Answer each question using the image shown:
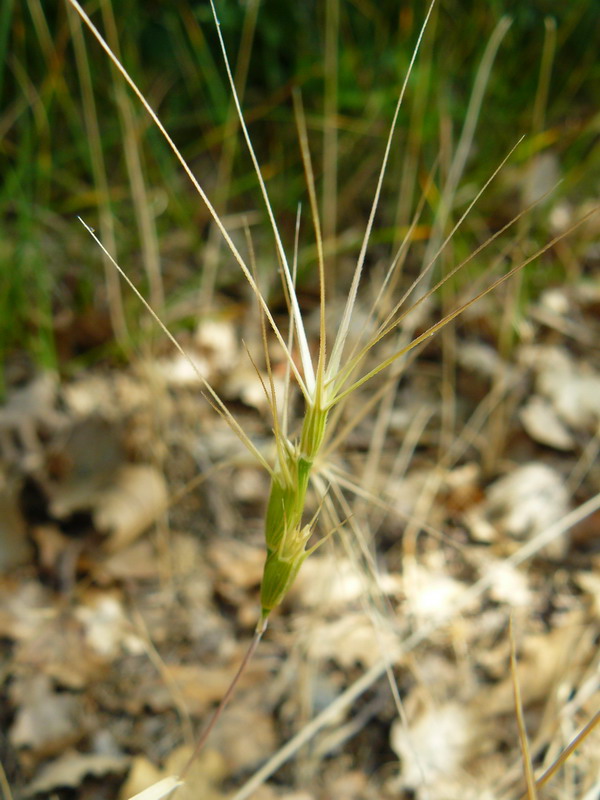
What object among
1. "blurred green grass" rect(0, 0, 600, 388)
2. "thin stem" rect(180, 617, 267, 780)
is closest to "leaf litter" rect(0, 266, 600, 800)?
"thin stem" rect(180, 617, 267, 780)

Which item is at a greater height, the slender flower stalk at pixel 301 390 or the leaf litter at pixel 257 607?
the slender flower stalk at pixel 301 390

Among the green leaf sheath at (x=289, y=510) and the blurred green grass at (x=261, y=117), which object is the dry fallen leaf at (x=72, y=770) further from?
the blurred green grass at (x=261, y=117)

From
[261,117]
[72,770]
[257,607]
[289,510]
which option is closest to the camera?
[289,510]

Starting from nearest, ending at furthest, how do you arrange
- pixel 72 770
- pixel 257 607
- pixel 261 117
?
pixel 72 770 → pixel 257 607 → pixel 261 117

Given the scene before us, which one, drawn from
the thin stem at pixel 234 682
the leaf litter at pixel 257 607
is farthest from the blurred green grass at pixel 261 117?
the thin stem at pixel 234 682

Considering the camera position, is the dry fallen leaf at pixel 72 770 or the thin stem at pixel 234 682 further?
the dry fallen leaf at pixel 72 770

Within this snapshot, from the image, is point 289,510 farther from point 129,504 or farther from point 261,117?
point 261,117

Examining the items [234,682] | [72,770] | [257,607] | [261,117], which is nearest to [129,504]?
[257,607]

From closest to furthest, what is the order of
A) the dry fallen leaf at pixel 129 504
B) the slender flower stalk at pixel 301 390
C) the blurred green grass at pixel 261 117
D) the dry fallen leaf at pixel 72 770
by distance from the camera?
the slender flower stalk at pixel 301 390
the dry fallen leaf at pixel 72 770
the dry fallen leaf at pixel 129 504
the blurred green grass at pixel 261 117

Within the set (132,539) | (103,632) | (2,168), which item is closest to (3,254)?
(2,168)
